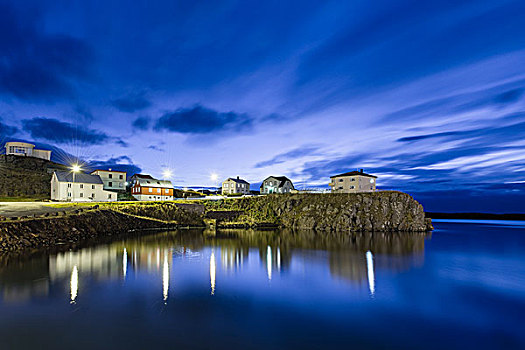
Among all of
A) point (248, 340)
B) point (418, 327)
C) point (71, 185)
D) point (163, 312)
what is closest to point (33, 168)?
point (71, 185)

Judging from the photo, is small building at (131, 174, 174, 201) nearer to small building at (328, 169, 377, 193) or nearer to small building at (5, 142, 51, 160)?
small building at (328, 169, 377, 193)

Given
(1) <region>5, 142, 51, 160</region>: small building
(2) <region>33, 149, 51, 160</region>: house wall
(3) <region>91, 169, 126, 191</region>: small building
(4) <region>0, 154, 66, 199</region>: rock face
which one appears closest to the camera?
(4) <region>0, 154, 66, 199</region>: rock face

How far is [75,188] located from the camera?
232 ft

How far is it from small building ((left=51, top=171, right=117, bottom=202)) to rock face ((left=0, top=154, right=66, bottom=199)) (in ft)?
32.6

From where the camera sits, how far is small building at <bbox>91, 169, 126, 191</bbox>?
297ft

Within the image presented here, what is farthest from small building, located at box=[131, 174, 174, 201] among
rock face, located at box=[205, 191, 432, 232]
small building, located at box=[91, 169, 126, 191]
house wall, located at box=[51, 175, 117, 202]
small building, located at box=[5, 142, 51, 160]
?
small building, located at box=[5, 142, 51, 160]

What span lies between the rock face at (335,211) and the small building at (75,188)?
3258cm

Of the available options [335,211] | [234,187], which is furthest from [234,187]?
[335,211]

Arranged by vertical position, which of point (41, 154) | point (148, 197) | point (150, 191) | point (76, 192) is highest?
point (41, 154)

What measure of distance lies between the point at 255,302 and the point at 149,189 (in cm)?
7960

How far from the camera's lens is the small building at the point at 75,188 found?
68.4 meters

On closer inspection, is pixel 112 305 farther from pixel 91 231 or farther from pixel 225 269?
pixel 91 231

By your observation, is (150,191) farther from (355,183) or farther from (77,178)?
(355,183)

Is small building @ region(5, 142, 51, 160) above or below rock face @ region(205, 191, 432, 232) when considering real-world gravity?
above
